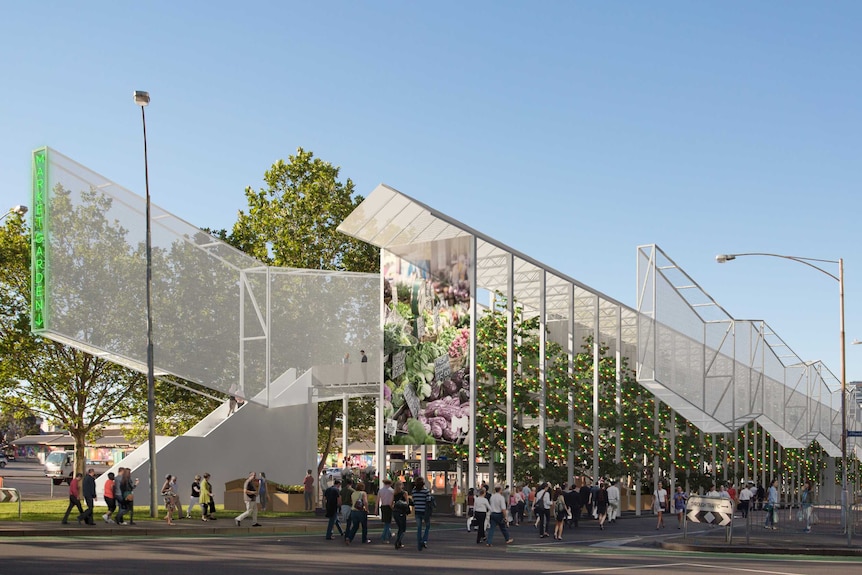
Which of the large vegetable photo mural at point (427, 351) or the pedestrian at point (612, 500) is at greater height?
the large vegetable photo mural at point (427, 351)

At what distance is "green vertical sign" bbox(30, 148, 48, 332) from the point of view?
113 ft

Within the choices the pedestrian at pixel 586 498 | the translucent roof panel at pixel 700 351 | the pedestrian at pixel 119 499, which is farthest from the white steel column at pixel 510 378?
the pedestrian at pixel 119 499

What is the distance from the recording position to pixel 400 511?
82.5 ft

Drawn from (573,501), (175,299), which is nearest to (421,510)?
(573,501)

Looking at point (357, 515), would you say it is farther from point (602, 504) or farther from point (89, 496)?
point (602, 504)

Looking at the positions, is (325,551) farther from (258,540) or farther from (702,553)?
(702,553)

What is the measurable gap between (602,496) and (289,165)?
31.3 metres

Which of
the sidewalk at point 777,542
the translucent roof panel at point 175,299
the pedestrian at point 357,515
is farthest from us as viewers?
the translucent roof panel at point 175,299

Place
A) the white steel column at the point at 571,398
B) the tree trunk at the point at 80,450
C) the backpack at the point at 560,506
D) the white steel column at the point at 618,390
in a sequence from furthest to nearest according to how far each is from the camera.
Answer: the tree trunk at the point at 80,450
the white steel column at the point at 618,390
the white steel column at the point at 571,398
the backpack at the point at 560,506

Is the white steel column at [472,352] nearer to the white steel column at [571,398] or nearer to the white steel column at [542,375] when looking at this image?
the white steel column at [542,375]

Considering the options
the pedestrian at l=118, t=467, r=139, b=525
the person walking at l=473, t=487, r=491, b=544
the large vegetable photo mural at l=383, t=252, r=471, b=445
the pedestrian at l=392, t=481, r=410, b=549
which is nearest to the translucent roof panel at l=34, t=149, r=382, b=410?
the large vegetable photo mural at l=383, t=252, r=471, b=445

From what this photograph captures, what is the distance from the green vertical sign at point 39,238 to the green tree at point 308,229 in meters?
24.0

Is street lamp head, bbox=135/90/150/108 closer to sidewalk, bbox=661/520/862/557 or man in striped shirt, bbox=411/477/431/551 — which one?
man in striped shirt, bbox=411/477/431/551

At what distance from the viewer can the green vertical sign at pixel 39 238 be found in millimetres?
34312
